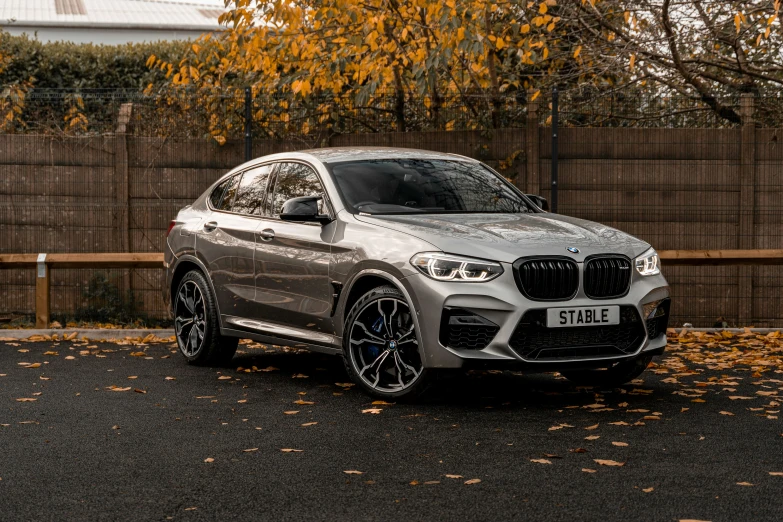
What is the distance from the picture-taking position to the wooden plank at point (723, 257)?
11.6m

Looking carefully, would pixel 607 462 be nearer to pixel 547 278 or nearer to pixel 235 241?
pixel 547 278

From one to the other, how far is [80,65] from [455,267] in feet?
58.7

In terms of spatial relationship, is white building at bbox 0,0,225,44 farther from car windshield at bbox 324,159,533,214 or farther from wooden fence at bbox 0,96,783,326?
car windshield at bbox 324,159,533,214

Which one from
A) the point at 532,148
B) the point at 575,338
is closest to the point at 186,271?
the point at 575,338

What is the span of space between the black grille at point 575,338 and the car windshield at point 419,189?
4.77ft

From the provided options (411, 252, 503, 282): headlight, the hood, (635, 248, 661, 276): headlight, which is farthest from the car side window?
(635, 248, 661, 276): headlight

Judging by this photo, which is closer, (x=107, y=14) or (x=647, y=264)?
(x=647, y=264)

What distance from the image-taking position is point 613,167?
40.7 feet

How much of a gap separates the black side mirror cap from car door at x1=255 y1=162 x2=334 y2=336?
127 millimetres

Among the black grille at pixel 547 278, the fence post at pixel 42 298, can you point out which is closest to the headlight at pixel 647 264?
the black grille at pixel 547 278

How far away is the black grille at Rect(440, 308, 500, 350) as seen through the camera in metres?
7.12

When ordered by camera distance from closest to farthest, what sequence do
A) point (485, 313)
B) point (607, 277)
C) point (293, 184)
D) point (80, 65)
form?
point (485, 313)
point (607, 277)
point (293, 184)
point (80, 65)

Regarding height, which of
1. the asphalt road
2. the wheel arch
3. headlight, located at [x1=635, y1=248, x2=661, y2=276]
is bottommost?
the asphalt road

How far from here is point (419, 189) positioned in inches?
333
